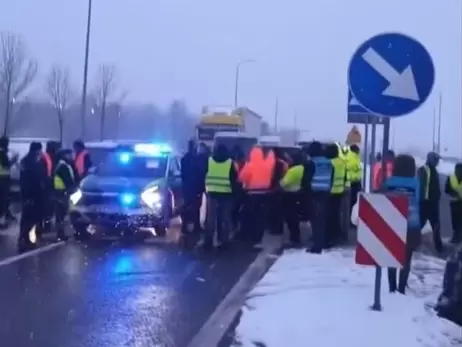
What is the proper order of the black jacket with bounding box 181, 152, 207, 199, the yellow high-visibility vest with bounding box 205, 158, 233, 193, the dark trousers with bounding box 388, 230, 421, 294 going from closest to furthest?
the dark trousers with bounding box 388, 230, 421, 294 → the yellow high-visibility vest with bounding box 205, 158, 233, 193 → the black jacket with bounding box 181, 152, 207, 199

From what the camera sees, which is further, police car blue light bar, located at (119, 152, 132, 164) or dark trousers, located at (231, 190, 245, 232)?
police car blue light bar, located at (119, 152, 132, 164)

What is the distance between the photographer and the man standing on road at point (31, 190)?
1661 centimetres

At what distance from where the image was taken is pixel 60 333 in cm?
962

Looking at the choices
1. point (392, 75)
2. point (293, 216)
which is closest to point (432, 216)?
point (293, 216)

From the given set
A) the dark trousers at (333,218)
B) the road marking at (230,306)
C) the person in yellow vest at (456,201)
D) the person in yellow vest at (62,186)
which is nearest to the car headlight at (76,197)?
the person in yellow vest at (62,186)

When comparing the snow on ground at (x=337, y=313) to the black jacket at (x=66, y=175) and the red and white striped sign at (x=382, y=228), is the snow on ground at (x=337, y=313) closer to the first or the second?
the red and white striped sign at (x=382, y=228)

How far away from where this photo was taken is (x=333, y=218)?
17500 millimetres

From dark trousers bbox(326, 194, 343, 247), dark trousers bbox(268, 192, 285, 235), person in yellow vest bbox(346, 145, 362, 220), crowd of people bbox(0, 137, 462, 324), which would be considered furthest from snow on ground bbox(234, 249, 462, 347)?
person in yellow vest bbox(346, 145, 362, 220)

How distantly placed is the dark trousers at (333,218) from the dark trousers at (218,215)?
175 centimetres

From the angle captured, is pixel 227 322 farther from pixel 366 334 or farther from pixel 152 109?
pixel 152 109

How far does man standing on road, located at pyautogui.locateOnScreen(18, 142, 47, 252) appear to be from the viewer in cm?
1661

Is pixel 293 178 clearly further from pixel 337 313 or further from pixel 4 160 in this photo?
pixel 337 313

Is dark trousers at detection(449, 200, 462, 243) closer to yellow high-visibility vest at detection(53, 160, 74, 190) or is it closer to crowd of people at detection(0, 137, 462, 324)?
crowd of people at detection(0, 137, 462, 324)

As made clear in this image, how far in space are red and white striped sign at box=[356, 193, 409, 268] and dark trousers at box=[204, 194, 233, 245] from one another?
23.5ft
